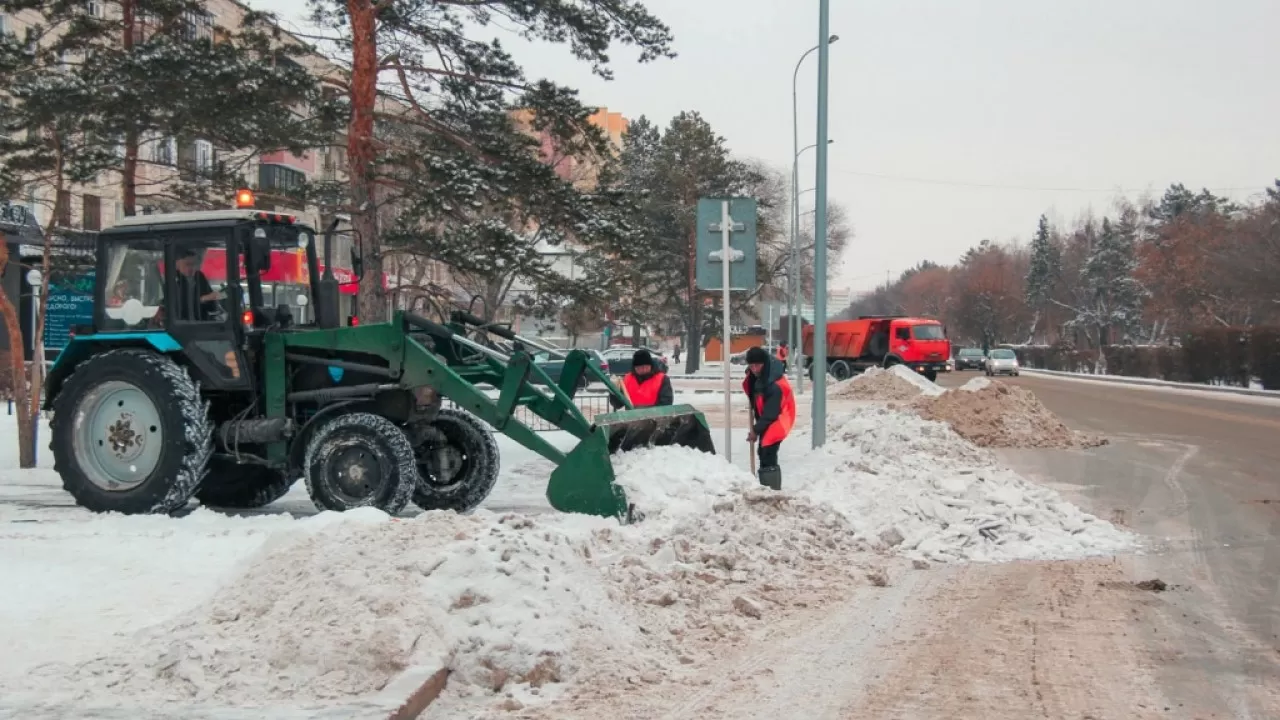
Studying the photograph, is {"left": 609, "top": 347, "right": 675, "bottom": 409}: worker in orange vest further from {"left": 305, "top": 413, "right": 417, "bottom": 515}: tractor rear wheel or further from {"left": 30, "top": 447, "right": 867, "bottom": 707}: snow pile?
{"left": 30, "top": 447, "right": 867, "bottom": 707}: snow pile

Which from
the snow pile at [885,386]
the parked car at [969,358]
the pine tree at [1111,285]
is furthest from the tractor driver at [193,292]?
the pine tree at [1111,285]

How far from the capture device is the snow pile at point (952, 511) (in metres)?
9.31

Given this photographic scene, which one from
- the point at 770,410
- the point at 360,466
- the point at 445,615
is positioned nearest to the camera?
the point at 445,615

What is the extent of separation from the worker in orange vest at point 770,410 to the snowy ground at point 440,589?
1035mm

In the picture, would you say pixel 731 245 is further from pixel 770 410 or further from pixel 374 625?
pixel 374 625

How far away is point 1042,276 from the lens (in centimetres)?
10400

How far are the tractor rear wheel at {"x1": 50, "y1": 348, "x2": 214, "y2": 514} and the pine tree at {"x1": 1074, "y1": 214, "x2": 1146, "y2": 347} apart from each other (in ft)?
270

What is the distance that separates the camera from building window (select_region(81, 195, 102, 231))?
3243 cm

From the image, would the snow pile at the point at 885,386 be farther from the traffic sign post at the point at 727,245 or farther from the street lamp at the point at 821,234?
the traffic sign post at the point at 727,245

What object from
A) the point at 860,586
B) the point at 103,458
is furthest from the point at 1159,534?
the point at 103,458

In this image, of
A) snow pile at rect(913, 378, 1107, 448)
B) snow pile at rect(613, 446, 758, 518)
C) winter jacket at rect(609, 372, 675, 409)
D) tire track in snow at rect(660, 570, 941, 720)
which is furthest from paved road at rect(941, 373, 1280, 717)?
winter jacket at rect(609, 372, 675, 409)

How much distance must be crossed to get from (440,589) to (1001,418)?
15922 mm

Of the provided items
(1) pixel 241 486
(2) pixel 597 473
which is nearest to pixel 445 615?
(2) pixel 597 473

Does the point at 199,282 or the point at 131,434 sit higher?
the point at 199,282
